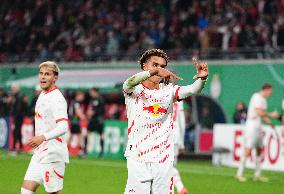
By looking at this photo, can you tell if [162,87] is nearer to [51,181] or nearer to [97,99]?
[51,181]

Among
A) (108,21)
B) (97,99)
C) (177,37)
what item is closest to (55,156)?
(97,99)

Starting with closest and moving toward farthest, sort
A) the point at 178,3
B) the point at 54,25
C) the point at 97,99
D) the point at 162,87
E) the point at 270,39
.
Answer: the point at 162,87, the point at 97,99, the point at 270,39, the point at 178,3, the point at 54,25

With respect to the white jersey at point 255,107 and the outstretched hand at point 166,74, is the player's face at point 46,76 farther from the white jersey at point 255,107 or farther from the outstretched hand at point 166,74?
the white jersey at point 255,107

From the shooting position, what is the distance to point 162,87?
8102 mm

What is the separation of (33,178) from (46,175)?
16cm

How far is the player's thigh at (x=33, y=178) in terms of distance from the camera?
9211mm

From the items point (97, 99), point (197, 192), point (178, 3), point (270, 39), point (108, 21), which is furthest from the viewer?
point (108, 21)

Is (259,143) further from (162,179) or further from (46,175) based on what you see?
(162,179)

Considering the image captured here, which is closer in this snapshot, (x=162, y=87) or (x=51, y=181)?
(x=162, y=87)

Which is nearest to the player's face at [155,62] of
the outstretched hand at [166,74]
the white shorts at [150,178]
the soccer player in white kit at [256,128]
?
the outstretched hand at [166,74]

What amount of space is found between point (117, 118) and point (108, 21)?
885cm

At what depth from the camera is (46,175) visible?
9.32 m

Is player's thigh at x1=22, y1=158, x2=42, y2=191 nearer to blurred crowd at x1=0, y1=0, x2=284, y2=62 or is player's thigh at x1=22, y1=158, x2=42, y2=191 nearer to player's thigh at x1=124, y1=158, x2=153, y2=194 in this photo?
player's thigh at x1=124, y1=158, x2=153, y2=194

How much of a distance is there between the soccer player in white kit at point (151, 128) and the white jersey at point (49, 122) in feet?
5.00
